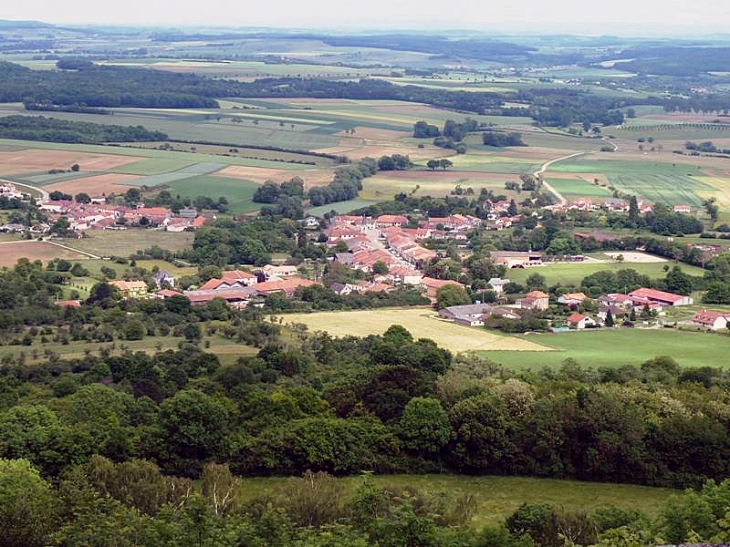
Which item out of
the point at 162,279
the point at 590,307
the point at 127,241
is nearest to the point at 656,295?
the point at 590,307

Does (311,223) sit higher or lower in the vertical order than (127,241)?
lower

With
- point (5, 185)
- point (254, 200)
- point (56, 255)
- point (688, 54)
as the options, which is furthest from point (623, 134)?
point (688, 54)

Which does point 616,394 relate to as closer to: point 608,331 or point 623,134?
point 608,331

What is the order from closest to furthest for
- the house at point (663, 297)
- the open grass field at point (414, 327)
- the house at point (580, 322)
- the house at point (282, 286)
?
the open grass field at point (414, 327) < the house at point (580, 322) < the house at point (663, 297) < the house at point (282, 286)

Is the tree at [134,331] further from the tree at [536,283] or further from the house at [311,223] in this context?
the house at [311,223]

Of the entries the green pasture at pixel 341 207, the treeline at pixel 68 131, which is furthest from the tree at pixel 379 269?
the treeline at pixel 68 131

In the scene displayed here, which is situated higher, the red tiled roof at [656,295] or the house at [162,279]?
the red tiled roof at [656,295]

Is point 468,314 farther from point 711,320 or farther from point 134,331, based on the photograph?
point 134,331
